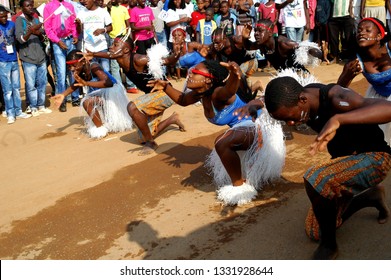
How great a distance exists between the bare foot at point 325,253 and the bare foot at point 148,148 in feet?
10.5

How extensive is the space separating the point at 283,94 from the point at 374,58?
193 cm

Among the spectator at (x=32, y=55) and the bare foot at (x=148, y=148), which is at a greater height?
the spectator at (x=32, y=55)

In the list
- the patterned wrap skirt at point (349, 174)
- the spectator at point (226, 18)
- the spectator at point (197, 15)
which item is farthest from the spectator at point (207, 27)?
the patterned wrap skirt at point (349, 174)

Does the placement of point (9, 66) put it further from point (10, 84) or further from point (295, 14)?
point (295, 14)

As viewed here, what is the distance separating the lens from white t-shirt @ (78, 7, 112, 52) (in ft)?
29.1

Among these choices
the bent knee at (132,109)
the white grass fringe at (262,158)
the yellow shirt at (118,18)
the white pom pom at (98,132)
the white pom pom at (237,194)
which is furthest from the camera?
the yellow shirt at (118,18)

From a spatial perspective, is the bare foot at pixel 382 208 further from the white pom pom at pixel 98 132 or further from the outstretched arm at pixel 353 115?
the white pom pom at pixel 98 132

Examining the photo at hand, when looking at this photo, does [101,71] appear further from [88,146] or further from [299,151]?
[299,151]

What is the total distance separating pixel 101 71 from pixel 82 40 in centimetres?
265

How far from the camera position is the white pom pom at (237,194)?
404cm

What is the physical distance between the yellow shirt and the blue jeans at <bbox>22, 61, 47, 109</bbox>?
183 centimetres

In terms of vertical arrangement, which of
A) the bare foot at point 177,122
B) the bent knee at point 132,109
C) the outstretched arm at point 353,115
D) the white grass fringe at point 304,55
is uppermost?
the outstretched arm at point 353,115

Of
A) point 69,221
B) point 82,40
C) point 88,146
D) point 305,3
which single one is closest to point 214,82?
point 69,221

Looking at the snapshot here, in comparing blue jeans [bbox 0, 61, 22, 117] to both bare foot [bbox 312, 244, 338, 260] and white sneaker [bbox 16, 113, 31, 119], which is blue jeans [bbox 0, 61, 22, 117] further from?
bare foot [bbox 312, 244, 338, 260]
